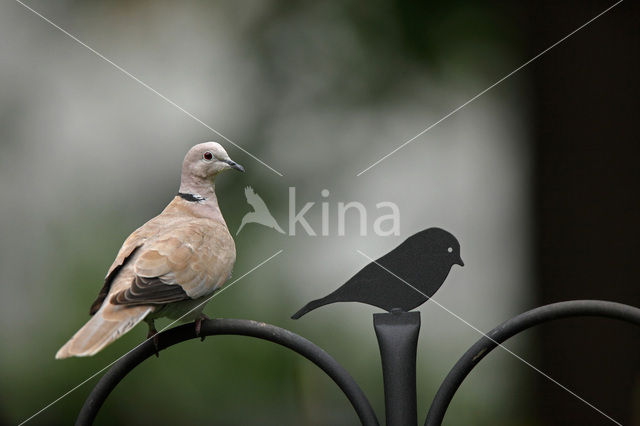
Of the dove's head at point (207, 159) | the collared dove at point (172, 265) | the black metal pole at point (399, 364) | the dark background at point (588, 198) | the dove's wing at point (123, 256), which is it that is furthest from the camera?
the dark background at point (588, 198)

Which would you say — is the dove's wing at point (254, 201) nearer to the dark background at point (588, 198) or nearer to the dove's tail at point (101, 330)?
the dark background at point (588, 198)

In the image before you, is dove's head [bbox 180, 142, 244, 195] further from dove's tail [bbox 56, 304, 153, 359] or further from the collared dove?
dove's tail [bbox 56, 304, 153, 359]

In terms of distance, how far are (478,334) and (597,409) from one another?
17.4 inches

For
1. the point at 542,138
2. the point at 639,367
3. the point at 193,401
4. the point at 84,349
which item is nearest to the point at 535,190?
the point at 542,138

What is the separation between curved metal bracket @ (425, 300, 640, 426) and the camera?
1.24 meters

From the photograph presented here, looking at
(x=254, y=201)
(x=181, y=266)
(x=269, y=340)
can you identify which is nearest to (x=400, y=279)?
(x=269, y=340)

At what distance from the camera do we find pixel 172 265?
1501 millimetres

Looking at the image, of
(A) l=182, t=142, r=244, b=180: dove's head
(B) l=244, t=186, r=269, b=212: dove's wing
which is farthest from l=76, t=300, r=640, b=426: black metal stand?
(B) l=244, t=186, r=269, b=212: dove's wing

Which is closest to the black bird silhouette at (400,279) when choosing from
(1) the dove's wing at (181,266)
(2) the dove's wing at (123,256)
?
(1) the dove's wing at (181,266)

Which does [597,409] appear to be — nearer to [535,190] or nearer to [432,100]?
[535,190]

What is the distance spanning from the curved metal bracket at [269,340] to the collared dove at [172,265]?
7 centimetres

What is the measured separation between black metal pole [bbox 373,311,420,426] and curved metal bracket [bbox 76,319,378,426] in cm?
4

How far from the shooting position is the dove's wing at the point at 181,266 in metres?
1.41

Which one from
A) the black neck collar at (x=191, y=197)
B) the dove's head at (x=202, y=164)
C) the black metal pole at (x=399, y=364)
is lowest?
the black metal pole at (x=399, y=364)
